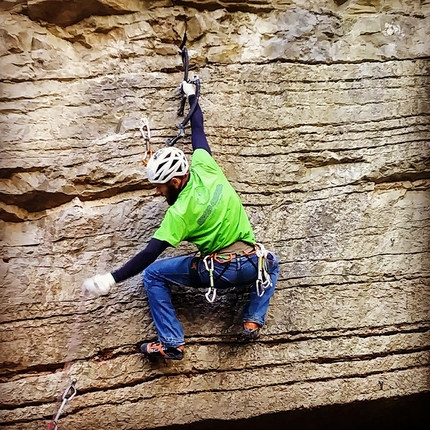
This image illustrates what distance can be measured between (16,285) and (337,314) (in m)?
2.44

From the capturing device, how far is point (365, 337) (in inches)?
179

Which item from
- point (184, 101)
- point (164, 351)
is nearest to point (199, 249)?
point (164, 351)

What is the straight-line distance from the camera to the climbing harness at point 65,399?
13.1ft

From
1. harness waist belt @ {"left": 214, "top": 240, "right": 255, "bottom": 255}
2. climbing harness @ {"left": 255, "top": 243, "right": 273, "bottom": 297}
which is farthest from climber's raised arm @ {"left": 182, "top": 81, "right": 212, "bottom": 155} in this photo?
climbing harness @ {"left": 255, "top": 243, "right": 273, "bottom": 297}

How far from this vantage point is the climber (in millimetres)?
3666

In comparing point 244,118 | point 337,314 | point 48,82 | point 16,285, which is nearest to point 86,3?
point 48,82

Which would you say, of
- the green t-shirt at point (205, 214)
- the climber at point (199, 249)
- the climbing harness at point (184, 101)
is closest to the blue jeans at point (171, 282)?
the climber at point (199, 249)

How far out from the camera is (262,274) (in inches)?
158

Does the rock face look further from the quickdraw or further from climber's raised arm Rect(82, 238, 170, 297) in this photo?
climber's raised arm Rect(82, 238, 170, 297)

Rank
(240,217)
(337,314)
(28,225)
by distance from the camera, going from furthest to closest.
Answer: (337,314), (28,225), (240,217)

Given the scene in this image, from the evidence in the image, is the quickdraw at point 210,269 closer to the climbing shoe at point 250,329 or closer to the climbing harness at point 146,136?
the climbing shoe at point 250,329

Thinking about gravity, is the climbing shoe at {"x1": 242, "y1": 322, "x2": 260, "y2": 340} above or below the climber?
below

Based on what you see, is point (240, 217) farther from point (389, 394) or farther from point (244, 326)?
point (389, 394)

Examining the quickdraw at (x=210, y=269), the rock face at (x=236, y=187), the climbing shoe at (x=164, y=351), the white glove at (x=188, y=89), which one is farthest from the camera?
the white glove at (x=188, y=89)
